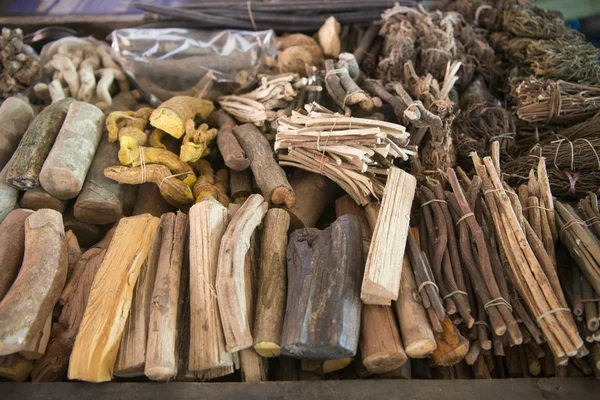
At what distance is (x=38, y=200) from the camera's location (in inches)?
126

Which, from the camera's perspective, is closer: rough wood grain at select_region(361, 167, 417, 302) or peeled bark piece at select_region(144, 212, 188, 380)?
peeled bark piece at select_region(144, 212, 188, 380)

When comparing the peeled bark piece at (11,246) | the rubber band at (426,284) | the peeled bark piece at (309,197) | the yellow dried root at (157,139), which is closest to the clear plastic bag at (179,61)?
the yellow dried root at (157,139)

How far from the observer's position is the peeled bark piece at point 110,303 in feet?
7.25

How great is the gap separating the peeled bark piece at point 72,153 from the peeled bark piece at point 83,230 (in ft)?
0.57

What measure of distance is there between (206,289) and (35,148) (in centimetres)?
197

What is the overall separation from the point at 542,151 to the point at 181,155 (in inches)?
115

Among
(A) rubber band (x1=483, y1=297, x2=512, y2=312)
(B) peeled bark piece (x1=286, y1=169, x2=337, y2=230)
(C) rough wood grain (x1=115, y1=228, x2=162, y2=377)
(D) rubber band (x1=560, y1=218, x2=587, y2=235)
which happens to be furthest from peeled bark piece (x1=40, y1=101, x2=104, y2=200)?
(D) rubber band (x1=560, y1=218, x2=587, y2=235)

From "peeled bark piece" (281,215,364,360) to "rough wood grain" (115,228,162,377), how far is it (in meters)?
0.77

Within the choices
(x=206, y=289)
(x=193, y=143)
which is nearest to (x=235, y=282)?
(x=206, y=289)

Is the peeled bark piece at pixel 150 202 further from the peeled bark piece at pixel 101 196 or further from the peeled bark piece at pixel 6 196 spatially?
the peeled bark piece at pixel 6 196

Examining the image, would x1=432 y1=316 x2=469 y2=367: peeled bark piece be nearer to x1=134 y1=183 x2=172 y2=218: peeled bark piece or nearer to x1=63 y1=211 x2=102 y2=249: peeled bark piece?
x1=134 y1=183 x2=172 y2=218: peeled bark piece

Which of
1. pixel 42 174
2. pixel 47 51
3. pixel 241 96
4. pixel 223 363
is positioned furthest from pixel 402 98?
pixel 47 51

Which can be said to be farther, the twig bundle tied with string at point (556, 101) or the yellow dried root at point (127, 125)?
the twig bundle tied with string at point (556, 101)

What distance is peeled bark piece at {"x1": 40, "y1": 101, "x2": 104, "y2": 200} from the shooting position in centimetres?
314
